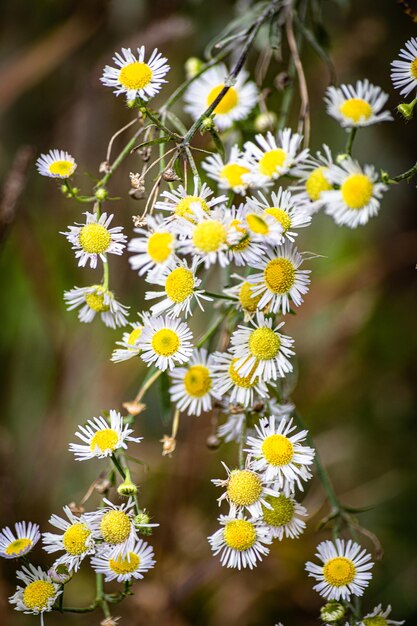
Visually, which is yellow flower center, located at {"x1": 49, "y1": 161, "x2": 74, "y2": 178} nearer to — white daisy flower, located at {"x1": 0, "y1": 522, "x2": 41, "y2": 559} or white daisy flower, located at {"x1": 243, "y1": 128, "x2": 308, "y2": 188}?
white daisy flower, located at {"x1": 243, "y1": 128, "x2": 308, "y2": 188}

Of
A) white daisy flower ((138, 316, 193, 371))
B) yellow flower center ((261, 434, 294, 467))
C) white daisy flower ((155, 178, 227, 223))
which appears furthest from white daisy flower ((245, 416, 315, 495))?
white daisy flower ((155, 178, 227, 223))

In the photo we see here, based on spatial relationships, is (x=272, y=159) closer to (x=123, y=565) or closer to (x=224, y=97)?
(x=224, y=97)

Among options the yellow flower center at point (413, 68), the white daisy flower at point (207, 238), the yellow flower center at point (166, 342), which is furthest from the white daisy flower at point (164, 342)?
the yellow flower center at point (413, 68)

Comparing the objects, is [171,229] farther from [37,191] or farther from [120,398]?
[37,191]

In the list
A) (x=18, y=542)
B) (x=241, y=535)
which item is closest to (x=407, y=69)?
(x=241, y=535)

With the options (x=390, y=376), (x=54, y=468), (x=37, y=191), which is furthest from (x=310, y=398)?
(x=37, y=191)

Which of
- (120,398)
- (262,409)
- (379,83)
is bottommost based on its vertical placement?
(262,409)
